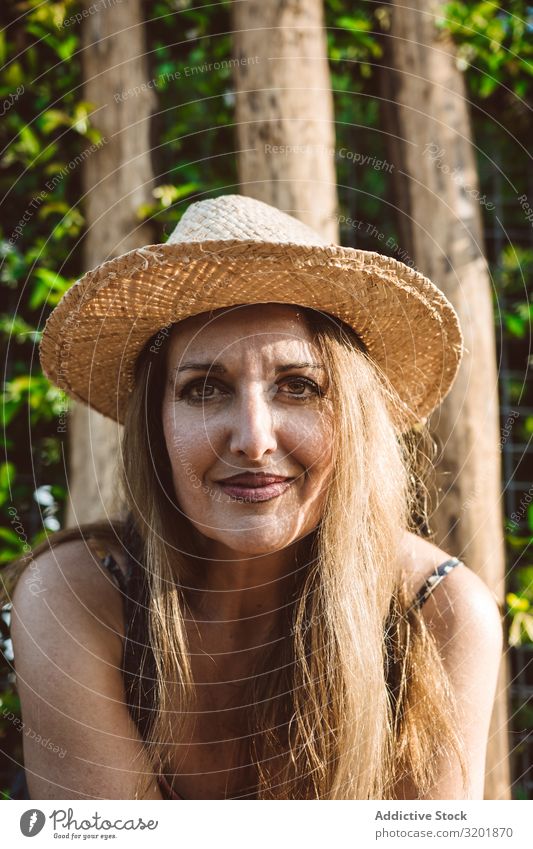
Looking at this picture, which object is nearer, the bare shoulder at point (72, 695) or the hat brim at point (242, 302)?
the hat brim at point (242, 302)

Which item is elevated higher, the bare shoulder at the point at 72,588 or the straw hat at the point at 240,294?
the straw hat at the point at 240,294

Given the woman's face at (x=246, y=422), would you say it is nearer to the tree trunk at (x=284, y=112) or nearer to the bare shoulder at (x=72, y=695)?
the bare shoulder at (x=72, y=695)

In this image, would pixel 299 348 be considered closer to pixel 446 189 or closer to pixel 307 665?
pixel 307 665

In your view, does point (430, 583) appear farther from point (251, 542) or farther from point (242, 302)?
point (242, 302)

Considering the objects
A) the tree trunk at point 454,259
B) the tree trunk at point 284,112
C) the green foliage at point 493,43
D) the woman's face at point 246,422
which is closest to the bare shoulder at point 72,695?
the woman's face at point 246,422

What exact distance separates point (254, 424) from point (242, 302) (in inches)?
7.9

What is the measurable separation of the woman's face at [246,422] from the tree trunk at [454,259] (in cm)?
67

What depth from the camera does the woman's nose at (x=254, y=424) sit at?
117 centimetres

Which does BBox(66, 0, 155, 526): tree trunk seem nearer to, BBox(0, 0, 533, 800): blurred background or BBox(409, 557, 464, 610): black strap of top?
BBox(0, 0, 533, 800): blurred background

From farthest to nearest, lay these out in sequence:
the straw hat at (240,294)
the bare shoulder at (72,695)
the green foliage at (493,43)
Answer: the green foliage at (493,43) < the bare shoulder at (72,695) < the straw hat at (240,294)

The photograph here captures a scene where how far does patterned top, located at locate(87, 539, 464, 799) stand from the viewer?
1.35 m
